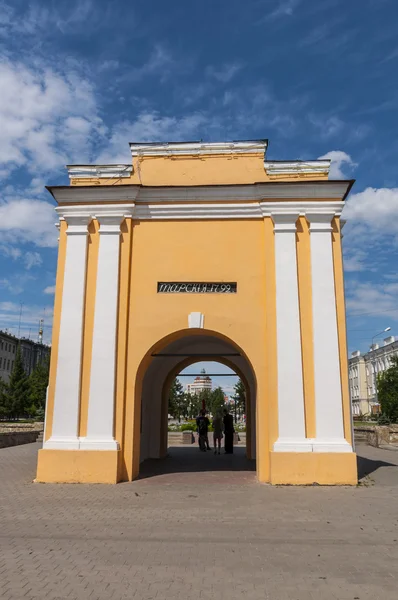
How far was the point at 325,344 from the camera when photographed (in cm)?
1056

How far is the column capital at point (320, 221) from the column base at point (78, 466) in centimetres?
658

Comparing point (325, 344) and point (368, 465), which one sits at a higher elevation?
point (325, 344)

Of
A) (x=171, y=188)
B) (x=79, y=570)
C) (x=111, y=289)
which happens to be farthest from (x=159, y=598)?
(x=171, y=188)

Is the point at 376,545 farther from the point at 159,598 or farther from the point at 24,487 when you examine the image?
the point at 24,487

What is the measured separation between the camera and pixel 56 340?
10922 millimetres

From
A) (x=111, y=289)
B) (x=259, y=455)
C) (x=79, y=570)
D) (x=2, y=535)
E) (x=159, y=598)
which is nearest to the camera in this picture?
(x=159, y=598)

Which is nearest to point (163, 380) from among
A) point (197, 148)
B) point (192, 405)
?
point (197, 148)

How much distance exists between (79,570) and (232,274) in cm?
737

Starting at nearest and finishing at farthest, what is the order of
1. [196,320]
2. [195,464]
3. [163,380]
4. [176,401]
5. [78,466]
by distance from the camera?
1. [78,466]
2. [196,320]
3. [195,464]
4. [163,380]
5. [176,401]

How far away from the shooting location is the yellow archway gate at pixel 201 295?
10.2 m

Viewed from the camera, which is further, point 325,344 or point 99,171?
point 99,171

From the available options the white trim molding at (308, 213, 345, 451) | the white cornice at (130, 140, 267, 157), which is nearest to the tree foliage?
the white cornice at (130, 140, 267, 157)

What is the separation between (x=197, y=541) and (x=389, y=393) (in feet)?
127

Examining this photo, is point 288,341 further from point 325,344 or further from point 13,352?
point 13,352
